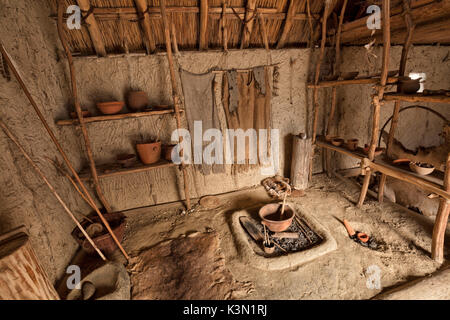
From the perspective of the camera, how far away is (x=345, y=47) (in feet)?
14.2

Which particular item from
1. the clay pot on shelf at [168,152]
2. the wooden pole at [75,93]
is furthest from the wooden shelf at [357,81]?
the wooden pole at [75,93]

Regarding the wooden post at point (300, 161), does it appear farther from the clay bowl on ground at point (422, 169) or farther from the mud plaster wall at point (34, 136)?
the mud plaster wall at point (34, 136)

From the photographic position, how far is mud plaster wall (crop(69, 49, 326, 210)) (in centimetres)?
336

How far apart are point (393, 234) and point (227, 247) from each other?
2455mm

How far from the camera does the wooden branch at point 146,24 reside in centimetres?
289

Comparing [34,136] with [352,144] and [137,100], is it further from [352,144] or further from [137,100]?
[352,144]

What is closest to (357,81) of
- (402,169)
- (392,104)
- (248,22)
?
(402,169)

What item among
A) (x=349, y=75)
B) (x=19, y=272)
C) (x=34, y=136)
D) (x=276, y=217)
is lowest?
(x=276, y=217)

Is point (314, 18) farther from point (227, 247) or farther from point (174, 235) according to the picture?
point (174, 235)

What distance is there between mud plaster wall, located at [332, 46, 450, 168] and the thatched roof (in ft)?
3.29

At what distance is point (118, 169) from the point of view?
3.32 meters

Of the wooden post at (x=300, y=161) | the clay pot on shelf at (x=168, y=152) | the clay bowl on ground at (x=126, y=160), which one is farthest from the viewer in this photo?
the wooden post at (x=300, y=161)

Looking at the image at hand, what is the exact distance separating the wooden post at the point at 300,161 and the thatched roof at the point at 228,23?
1895 millimetres

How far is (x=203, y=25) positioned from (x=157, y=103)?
4.83 ft
